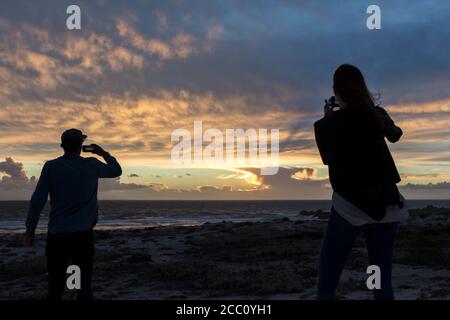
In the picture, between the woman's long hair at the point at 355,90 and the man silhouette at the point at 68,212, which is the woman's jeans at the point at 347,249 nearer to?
the woman's long hair at the point at 355,90

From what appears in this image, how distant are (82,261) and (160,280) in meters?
8.35

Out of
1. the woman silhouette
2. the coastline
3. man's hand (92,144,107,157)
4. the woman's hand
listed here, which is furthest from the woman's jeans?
the coastline

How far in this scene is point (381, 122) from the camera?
12.0 ft

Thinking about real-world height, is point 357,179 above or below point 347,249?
above

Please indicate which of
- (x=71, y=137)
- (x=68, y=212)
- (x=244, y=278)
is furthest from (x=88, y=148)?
(x=244, y=278)

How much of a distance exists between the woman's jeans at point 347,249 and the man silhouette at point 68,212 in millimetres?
2739

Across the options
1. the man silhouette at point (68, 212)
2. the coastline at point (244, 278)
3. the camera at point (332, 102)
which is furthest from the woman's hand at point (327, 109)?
the coastline at point (244, 278)

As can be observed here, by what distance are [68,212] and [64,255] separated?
18.2 inches

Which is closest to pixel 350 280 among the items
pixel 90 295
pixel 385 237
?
pixel 90 295

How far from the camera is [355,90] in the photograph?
3699mm

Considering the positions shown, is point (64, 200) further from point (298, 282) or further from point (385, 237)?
point (298, 282)

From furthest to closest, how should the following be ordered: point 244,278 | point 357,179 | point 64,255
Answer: point 244,278, point 64,255, point 357,179

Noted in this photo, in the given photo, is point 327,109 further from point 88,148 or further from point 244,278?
point 244,278
